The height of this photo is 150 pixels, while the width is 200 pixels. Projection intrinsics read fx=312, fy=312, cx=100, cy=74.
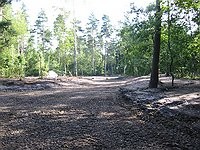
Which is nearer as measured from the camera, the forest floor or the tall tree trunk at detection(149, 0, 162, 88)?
the forest floor

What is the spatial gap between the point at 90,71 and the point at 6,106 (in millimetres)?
72746

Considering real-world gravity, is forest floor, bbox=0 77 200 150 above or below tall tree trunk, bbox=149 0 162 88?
below

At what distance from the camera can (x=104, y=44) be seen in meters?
93.5

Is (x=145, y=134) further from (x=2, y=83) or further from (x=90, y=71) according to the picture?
(x=90, y=71)

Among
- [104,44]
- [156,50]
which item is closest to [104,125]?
[156,50]

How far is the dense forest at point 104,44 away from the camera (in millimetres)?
19445

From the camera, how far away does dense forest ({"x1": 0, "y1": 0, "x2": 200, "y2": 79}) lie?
63.8 feet

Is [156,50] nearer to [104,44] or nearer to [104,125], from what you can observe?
[104,125]

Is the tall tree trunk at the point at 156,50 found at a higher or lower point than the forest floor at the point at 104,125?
higher

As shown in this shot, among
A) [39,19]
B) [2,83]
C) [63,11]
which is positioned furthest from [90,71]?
[2,83]

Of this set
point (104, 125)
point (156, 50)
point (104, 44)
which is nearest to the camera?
point (104, 125)

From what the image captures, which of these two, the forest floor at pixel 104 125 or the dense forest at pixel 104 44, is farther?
the dense forest at pixel 104 44

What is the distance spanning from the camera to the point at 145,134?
8562 millimetres

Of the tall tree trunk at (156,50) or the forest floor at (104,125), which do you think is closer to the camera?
the forest floor at (104,125)
